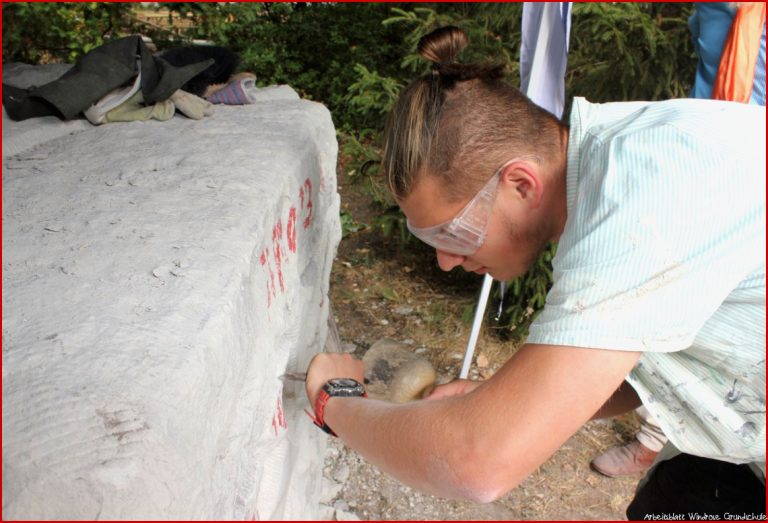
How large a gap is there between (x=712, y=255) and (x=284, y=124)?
1376 millimetres

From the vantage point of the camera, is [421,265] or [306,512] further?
[421,265]

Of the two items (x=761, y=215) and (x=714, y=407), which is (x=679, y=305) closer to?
(x=761, y=215)

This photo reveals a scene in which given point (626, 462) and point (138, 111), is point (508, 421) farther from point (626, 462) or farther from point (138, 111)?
point (626, 462)

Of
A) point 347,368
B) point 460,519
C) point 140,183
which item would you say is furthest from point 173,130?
point 460,519

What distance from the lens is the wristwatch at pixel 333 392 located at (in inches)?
60.5

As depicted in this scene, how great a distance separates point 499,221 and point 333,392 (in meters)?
0.56

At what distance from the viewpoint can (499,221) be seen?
134 centimetres

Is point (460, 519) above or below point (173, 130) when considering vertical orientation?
below

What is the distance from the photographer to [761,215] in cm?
101

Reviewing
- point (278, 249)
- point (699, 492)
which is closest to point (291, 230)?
point (278, 249)

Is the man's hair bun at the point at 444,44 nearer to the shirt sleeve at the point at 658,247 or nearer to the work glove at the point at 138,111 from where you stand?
the shirt sleeve at the point at 658,247

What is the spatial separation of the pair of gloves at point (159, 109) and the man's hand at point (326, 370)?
90cm

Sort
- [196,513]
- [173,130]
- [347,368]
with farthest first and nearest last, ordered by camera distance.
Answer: [173,130] < [347,368] < [196,513]

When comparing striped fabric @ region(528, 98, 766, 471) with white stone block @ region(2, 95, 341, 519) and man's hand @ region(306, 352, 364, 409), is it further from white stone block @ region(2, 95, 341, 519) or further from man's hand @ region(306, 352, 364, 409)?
man's hand @ region(306, 352, 364, 409)
